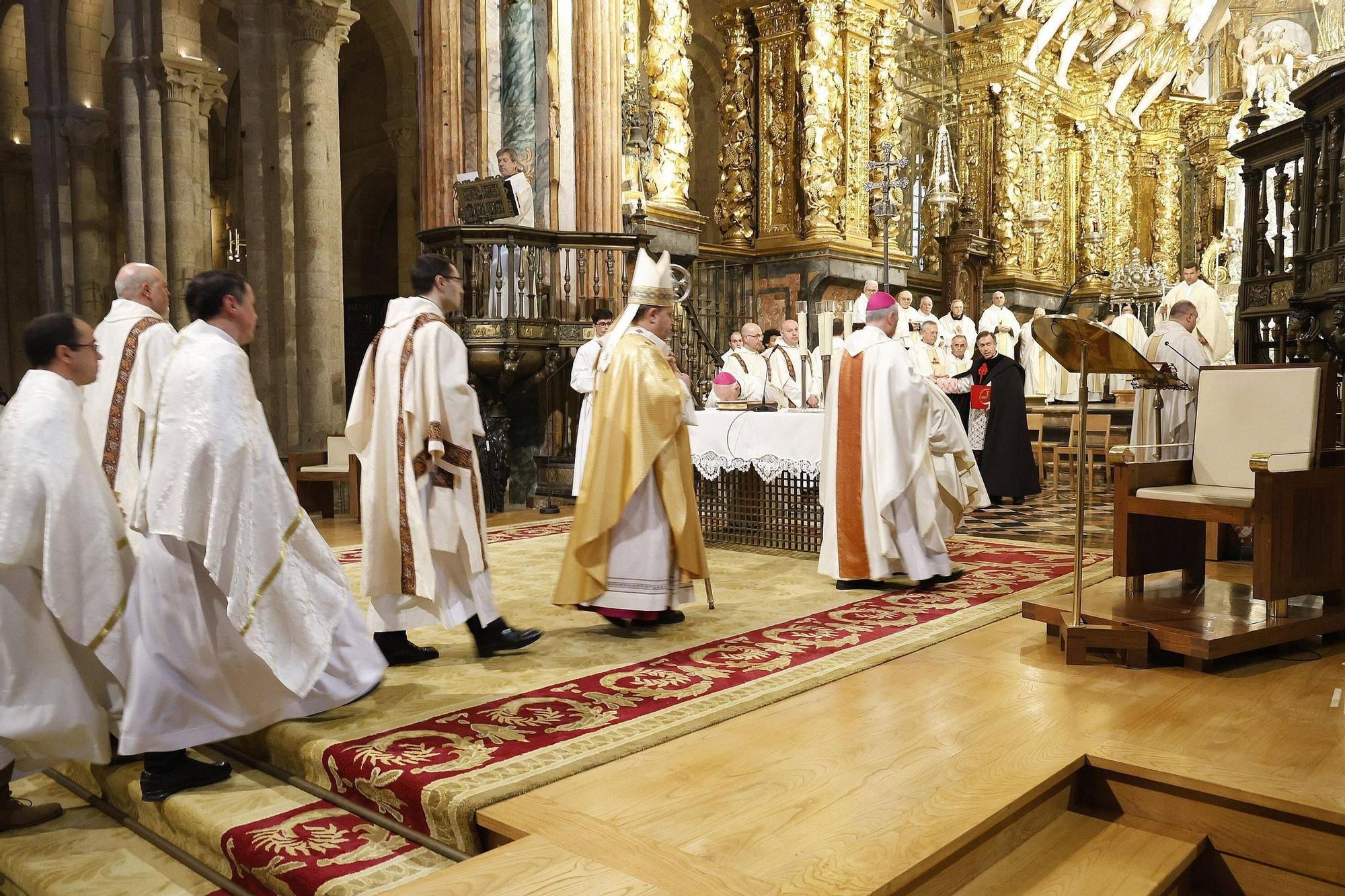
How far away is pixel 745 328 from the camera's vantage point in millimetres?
9656

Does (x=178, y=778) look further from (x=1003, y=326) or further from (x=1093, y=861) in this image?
(x=1003, y=326)

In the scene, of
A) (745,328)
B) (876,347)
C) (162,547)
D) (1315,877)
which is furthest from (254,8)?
(1315,877)

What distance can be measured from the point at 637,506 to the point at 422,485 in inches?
38.6

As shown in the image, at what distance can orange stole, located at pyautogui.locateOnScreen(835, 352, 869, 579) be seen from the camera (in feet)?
19.3

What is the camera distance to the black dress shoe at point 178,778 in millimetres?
3223

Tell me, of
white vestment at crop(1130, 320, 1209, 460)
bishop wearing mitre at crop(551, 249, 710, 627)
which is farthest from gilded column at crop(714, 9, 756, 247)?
bishop wearing mitre at crop(551, 249, 710, 627)

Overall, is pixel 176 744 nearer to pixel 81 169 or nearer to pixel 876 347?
pixel 876 347

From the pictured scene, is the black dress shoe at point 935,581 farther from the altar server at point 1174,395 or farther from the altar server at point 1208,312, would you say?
the altar server at point 1208,312

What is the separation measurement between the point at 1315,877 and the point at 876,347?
365 centimetres

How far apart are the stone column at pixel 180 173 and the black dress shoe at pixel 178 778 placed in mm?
10058

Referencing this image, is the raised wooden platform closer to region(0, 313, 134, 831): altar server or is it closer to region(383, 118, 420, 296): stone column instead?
region(0, 313, 134, 831): altar server

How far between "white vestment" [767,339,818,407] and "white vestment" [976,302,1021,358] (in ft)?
23.8

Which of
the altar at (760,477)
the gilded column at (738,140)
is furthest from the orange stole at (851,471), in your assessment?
the gilded column at (738,140)

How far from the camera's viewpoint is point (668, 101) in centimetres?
1310
